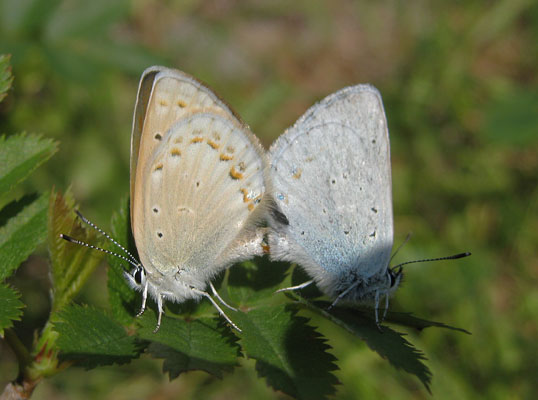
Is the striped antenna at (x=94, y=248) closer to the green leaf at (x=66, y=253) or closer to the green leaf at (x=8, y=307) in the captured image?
the green leaf at (x=66, y=253)

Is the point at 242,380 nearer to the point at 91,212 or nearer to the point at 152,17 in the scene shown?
the point at 91,212

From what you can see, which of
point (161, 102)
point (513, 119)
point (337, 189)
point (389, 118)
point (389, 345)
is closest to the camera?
point (389, 345)

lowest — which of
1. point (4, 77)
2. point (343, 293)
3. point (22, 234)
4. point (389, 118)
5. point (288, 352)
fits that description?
point (389, 118)

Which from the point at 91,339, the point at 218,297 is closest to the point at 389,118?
the point at 218,297

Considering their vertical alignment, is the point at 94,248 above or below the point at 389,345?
above

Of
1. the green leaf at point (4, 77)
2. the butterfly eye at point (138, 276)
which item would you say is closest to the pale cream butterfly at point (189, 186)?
the butterfly eye at point (138, 276)

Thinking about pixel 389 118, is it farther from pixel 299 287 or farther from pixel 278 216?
pixel 299 287
